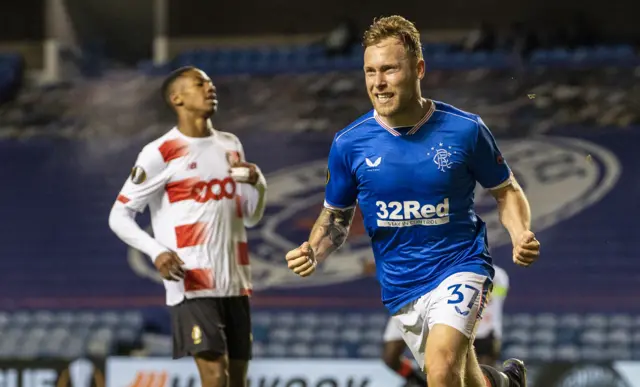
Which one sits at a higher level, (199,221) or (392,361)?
(199,221)

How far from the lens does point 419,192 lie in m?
4.41

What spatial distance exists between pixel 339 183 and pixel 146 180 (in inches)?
58.4

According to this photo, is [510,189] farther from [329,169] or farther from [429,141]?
[329,169]

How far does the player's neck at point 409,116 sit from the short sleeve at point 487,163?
0.26m

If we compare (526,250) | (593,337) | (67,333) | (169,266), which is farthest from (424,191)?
(67,333)

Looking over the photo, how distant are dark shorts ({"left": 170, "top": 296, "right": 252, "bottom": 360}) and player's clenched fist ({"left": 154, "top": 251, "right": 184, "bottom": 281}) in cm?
19

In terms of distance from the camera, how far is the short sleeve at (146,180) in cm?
569

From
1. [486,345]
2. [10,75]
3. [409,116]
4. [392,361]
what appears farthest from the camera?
[10,75]

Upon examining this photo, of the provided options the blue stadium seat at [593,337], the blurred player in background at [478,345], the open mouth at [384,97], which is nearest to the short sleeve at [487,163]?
the open mouth at [384,97]

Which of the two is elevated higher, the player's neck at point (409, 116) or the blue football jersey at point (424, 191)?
the player's neck at point (409, 116)

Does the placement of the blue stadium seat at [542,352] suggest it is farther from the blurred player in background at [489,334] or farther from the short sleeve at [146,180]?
the short sleeve at [146,180]

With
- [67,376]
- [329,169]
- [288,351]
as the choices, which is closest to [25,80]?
[288,351]

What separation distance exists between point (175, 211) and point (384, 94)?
1737 millimetres

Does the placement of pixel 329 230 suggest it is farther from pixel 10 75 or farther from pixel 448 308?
pixel 10 75
